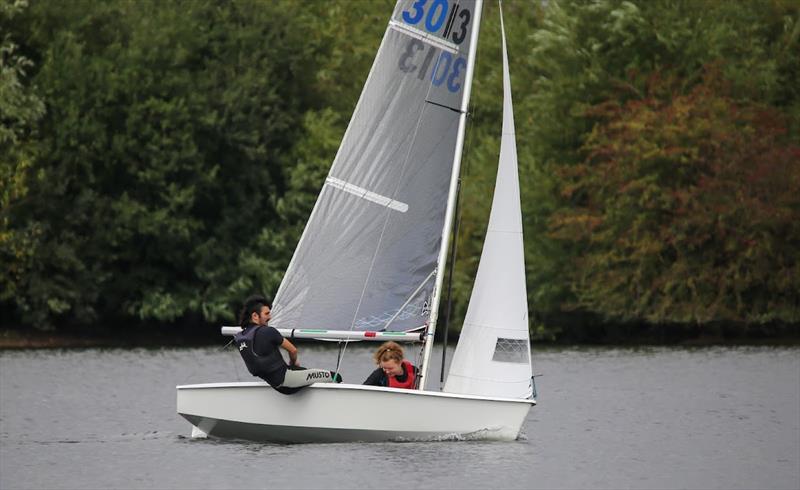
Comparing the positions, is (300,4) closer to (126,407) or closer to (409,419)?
(126,407)

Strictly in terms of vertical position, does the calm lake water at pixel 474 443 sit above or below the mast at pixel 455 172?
below

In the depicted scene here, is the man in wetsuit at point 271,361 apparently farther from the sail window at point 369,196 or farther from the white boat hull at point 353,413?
the sail window at point 369,196

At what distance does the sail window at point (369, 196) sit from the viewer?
85.8 feet

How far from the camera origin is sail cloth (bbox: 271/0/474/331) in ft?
85.0

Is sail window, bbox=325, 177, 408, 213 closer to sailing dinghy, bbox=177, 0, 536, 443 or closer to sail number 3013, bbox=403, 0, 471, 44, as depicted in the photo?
sailing dinghy, bbox=177, 0, 536, 443

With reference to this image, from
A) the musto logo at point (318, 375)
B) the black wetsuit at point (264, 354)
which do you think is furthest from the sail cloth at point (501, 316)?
the black wetsuit at point (264, 354)

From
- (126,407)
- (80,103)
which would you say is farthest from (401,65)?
(80,103)

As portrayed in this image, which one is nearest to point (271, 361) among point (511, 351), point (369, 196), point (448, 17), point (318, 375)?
point (318, 375)

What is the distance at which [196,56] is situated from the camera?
62.1 metres

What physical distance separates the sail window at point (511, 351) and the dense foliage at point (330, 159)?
92.5 ft

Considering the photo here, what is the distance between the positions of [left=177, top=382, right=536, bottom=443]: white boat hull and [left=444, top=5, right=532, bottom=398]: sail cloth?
58 centimetres

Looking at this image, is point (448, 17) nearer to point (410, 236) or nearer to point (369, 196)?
point (369, 196)

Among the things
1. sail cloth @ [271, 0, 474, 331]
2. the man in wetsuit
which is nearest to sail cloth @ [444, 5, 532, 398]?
sail cloth @ [271, 0, 474, 331]

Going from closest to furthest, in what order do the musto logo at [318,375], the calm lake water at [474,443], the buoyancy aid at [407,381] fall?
the calm lake water at [474,443]
the musto logo at [318,375]
the buoyancy aid at [407,381]
